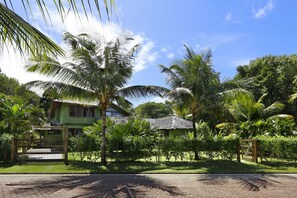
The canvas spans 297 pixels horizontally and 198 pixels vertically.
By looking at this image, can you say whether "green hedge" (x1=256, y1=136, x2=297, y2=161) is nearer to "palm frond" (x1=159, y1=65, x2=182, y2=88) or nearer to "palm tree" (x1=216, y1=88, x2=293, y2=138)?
"palm tree" (x1=216, y1=88, x2=293, y2=138)

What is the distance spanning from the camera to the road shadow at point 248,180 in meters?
10.6

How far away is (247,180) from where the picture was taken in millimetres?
11695

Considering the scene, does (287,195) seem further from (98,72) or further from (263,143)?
(98,72)

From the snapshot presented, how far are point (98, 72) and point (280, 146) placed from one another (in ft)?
36.1

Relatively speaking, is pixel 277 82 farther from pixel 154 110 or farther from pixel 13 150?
pixel 154 110

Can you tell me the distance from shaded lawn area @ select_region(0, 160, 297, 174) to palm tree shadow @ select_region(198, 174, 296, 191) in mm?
998

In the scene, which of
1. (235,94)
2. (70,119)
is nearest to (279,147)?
(235,94)

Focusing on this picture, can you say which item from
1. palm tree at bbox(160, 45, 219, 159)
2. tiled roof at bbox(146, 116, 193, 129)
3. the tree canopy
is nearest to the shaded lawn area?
palm tree at bbox(160, 45, 219, 159)

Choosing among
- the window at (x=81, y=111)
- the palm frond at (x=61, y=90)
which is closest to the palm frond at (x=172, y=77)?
the palm frond at (x=61, y=90)

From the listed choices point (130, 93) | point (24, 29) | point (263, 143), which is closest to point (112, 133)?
point (130, 93)

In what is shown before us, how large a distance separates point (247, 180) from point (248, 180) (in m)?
0.04

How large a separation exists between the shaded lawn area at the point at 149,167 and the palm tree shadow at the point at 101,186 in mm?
1441

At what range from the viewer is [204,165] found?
606 inches

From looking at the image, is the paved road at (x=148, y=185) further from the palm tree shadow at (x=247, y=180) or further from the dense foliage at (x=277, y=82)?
the dense foliage at (x=277, y=82)
